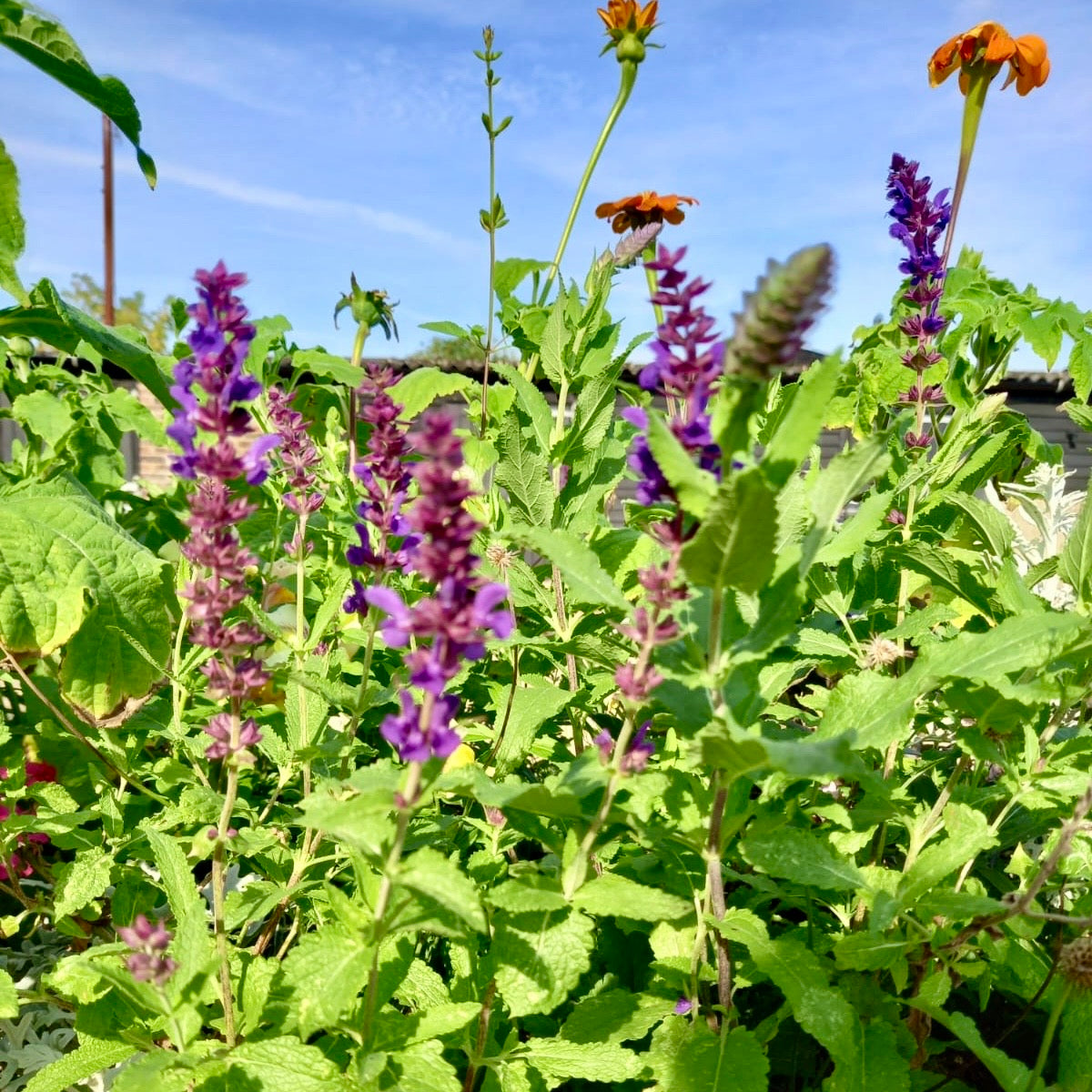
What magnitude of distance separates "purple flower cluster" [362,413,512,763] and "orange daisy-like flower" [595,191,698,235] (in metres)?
2.37

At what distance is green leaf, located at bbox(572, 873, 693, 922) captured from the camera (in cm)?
107

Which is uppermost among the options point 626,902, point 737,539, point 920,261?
point 920,261

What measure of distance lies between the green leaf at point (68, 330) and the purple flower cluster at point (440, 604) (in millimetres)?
882

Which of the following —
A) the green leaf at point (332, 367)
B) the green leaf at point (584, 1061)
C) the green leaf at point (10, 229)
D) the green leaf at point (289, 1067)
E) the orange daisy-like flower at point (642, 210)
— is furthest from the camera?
the orange daisy-like flower at point (642, 210)

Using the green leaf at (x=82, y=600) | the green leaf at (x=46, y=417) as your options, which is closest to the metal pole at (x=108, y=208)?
the green leaf at (x=46, y=417)

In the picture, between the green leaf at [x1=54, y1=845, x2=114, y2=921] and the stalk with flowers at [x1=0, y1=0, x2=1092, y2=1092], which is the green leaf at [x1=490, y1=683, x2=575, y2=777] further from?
the green leaf at [x1=54, y1=845, x2=114, y2=921]

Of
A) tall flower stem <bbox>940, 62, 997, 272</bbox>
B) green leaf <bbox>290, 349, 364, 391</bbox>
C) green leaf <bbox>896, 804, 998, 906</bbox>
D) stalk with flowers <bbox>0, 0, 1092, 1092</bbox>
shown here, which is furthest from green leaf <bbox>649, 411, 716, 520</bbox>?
tall flower stem <bbox>940, 62, 997, 272</bbox>

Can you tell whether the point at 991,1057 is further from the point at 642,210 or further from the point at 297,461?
the point at 642,210

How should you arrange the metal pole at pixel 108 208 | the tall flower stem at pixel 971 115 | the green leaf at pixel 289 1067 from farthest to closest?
the metal pole at pixel 108 208, the tall flower stem at pixel 971 115, the green leaf at pixel 289 1067

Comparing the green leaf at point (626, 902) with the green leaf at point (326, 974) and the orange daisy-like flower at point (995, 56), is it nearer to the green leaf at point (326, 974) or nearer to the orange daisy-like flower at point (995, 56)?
the green leaf at point (326, 974)

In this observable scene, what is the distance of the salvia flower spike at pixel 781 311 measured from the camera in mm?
684

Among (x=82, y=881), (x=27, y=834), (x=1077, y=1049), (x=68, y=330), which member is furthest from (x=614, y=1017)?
(x=68, y=330)

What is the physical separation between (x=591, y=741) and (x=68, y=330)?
4.04 feet

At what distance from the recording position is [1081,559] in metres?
1.42
